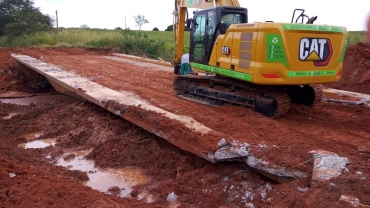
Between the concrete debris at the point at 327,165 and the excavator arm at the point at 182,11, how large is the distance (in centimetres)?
569

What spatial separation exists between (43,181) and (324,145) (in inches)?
151

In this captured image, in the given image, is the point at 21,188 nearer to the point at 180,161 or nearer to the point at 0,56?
the point at 180,161

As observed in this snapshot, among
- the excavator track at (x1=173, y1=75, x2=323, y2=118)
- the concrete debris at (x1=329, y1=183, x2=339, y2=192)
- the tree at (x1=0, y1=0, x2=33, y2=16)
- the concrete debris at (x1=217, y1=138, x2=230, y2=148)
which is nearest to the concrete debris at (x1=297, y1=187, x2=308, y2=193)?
the concrete debris at (x1=329, y1=183, x2=339, y2=192)

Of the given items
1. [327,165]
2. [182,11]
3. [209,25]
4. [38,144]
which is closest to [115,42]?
[182,11]

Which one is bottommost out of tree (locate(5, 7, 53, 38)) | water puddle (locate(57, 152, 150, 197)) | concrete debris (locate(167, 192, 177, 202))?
water puddle (locate(57, 152, 150, 197))

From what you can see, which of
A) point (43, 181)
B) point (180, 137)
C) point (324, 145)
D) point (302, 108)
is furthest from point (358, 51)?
point (43, 181)

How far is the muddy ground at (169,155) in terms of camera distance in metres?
4.07

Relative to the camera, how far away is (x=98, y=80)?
10578 millimetres

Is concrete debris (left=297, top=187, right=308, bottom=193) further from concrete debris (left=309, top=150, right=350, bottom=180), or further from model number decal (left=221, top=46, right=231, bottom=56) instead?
model number decal (left=221, top=46, right=231, bottom=56)

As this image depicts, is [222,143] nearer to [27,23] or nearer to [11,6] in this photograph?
[27,23]

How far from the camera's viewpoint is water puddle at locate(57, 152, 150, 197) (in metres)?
5.38

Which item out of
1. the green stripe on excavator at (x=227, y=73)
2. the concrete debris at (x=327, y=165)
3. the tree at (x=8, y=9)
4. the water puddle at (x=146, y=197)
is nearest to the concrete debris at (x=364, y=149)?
the concrete debris at (x=327, y=165)

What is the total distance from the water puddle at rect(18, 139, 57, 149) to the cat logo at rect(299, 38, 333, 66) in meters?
5.17

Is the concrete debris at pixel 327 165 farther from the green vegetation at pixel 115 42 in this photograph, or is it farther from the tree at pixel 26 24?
the tree at pixel 26 24
